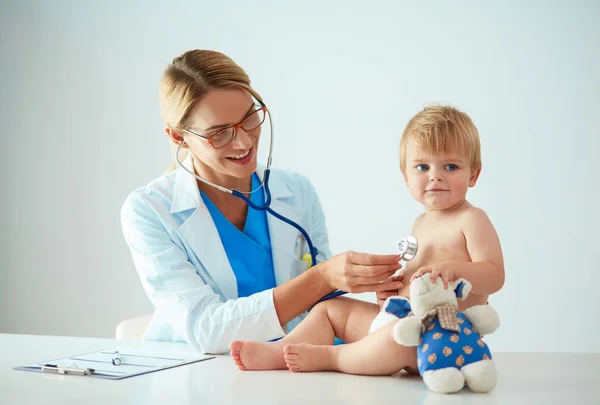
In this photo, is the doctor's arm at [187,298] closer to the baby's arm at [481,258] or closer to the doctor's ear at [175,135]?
the doctor's ear at [175,135]

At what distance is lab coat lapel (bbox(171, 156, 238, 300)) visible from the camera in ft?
5.90

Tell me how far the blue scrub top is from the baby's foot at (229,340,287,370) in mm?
486

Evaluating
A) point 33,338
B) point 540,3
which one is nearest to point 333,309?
point 33,338

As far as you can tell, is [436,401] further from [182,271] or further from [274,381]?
[182,271]

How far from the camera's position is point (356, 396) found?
3.58 ft

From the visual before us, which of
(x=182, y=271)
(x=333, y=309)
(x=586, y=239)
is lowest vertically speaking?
(x=333, y=309)

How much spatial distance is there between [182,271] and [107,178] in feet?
8.61

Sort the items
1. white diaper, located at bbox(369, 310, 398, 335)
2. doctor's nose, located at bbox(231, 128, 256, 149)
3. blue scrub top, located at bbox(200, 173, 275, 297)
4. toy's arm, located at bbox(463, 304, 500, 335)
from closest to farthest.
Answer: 1. toy's arm, located at bbox(463, 304, 500, 335)
2. white diaper, located at bbox(369, 310, 398, 335)
3. doctor's nose, located at bbox(231, 128, 256, 149)
4. blue scrub top, located at bbox(200, 173, 275, 297)

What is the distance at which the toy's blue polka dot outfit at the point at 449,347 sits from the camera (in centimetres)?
113

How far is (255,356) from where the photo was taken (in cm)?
138

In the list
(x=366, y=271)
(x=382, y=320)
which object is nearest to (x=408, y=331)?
(x=382, y=320)

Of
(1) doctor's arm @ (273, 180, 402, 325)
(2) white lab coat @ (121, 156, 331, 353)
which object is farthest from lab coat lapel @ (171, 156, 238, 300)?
(1) doctor's arm @ (273, 180, 402, 325)

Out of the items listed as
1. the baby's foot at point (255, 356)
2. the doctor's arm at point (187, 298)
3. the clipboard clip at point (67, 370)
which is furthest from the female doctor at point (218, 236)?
the clipboard clip at point (67, 370)

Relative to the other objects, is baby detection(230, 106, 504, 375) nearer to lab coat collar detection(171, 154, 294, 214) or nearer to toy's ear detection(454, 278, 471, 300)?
toy's ear detection(454, 278, 471, 300)
